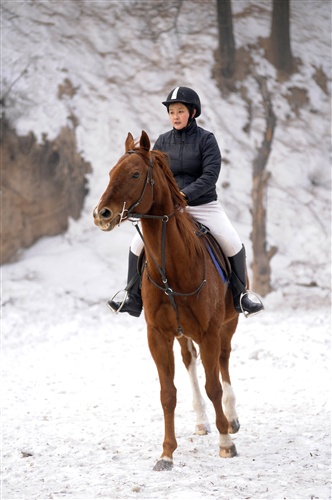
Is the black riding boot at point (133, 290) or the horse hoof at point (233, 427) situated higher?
the black riding boot at point (133, 290)

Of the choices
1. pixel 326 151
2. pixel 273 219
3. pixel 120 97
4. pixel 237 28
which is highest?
pixel 237 28

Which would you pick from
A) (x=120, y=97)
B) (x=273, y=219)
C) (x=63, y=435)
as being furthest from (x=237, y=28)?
(x=63, y=435)

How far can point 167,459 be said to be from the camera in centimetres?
622

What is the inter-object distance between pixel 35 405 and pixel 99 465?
2.32 metres

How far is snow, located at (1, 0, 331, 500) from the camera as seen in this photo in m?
6.38

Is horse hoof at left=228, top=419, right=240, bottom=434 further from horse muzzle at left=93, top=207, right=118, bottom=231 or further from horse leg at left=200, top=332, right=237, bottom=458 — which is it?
horse muzzle at left=93, top=207, right=118, bottom=231

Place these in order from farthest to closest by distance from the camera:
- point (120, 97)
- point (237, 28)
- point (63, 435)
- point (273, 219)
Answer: point (237, 28) → point (120, 97) → point (273, 219) → point (63, 435)

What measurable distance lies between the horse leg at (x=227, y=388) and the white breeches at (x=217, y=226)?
107 centimetres

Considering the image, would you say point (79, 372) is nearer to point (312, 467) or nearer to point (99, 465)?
point (99, 465)

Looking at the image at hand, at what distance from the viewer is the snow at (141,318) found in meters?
6.38

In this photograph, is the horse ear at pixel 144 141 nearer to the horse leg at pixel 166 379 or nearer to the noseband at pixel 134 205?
the noseband at pixel 134 205

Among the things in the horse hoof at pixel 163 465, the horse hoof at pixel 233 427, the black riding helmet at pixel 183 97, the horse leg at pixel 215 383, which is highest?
the black riding helmet at pixel 183 97

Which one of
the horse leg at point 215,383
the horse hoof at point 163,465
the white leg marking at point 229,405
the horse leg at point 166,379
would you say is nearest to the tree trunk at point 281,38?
the white leg marking at point 229,405

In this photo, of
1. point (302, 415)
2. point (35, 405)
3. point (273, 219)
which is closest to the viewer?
point (302, 415)
